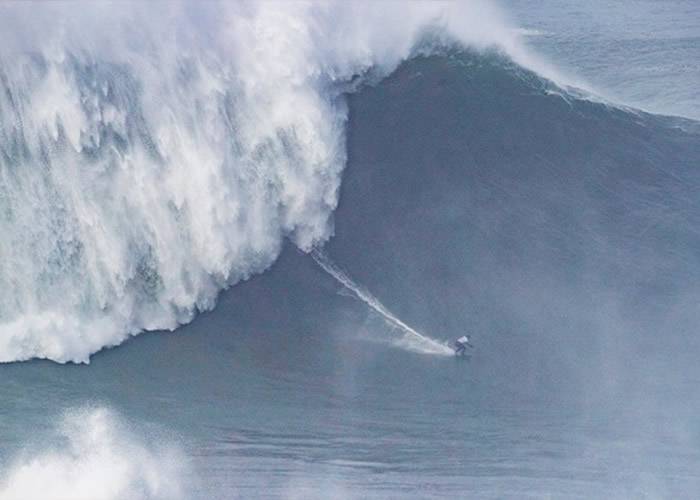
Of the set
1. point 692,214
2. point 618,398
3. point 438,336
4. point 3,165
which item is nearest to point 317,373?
point 438,336

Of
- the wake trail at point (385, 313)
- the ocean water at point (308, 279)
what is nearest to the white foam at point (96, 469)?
the ocean water at point (308, 279)

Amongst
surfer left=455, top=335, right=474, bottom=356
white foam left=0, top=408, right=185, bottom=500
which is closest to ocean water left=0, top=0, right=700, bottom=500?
white foam left=0, top=408, right=185, bottom=500

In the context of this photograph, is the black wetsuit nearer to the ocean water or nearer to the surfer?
the surfer

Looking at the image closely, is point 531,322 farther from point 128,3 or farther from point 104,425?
point 128,3

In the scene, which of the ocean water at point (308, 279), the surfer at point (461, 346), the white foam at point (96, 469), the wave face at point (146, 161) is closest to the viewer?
the white foam at point (96, 469)

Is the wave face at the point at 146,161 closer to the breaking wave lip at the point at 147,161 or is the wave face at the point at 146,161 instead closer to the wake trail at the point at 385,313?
the breaking wave lip at the point at 147,161

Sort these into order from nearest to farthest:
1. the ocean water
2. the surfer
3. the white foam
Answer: the white foam < the ocean water < the surfer
